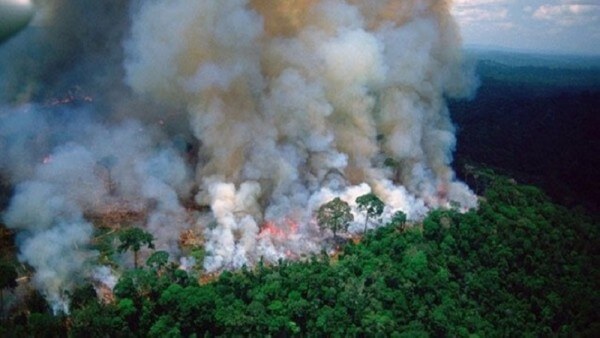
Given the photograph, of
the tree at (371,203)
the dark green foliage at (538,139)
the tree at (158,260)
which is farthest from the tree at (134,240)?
the dark green foliage at (538,139)

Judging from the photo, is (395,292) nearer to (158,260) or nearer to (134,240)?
(158,260)

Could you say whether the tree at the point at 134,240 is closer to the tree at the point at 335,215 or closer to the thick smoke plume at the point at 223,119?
the thick smoke plume at the point at 223,119

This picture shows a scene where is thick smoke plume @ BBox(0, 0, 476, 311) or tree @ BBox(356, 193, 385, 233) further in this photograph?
tree @ BBox(356, 193, 385, 233)

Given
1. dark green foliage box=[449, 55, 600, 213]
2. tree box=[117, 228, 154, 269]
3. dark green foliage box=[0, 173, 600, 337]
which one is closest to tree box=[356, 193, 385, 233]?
dark green foliage box=[0, 173, 600, 337]

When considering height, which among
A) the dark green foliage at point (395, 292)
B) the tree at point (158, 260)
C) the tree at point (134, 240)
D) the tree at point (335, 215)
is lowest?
the dark green foliage at point (395, 292)

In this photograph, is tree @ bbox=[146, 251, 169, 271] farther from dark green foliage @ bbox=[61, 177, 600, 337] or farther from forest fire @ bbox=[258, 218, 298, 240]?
forest fire @ bbox=[258, 218, 298, 240]

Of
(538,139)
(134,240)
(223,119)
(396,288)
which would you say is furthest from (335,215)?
(538,139)
